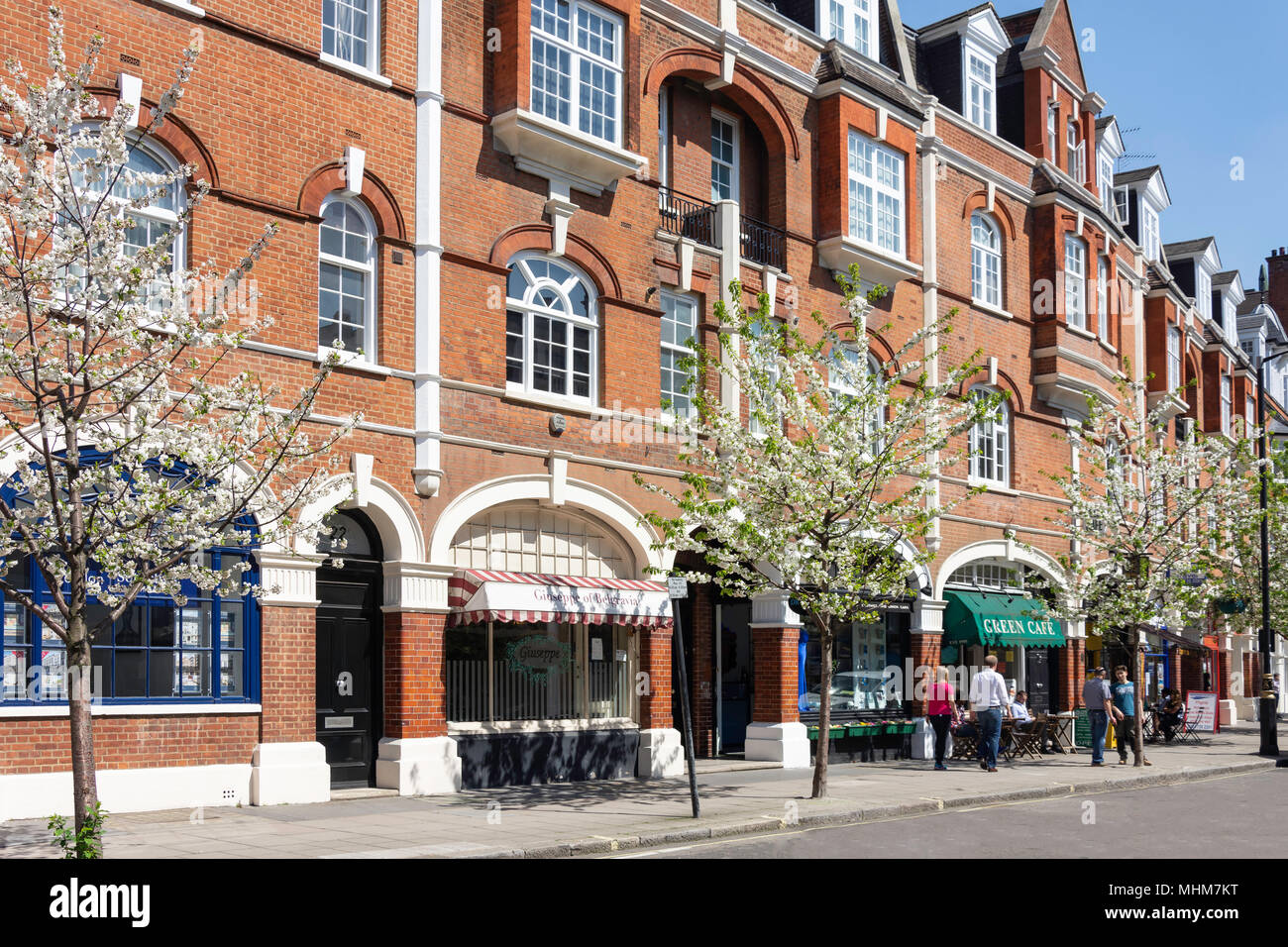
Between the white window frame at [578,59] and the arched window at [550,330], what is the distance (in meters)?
2.06

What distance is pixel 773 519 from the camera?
17.2 meters

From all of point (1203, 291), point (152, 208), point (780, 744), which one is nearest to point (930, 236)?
point (780, 744)

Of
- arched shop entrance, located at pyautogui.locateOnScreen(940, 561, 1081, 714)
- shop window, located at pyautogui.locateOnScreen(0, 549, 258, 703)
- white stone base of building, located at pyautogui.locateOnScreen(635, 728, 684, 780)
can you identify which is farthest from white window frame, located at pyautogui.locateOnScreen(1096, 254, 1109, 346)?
shop window, located at pyautogui.locateOnScreen(0, 549, 258, 703)

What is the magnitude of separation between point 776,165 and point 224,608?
41.3 feet

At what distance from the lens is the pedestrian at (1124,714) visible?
23.8 meters

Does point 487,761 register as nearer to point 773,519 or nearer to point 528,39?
point 773,519

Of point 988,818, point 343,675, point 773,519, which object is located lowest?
point 988,818

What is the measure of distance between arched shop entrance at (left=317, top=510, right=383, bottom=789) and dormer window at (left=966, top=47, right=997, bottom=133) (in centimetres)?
1714

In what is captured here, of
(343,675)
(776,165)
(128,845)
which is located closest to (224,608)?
(343,675)

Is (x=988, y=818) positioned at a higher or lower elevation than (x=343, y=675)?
lower

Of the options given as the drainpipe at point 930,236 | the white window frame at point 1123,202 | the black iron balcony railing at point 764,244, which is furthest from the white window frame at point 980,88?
the white window frame at point 1123,202

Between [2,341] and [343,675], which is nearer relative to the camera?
[2,341]

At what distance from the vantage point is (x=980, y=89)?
29.1 metres

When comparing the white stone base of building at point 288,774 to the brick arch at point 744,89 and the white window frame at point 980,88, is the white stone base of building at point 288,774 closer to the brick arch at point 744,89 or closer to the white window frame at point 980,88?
the brick arch at point 744,89
